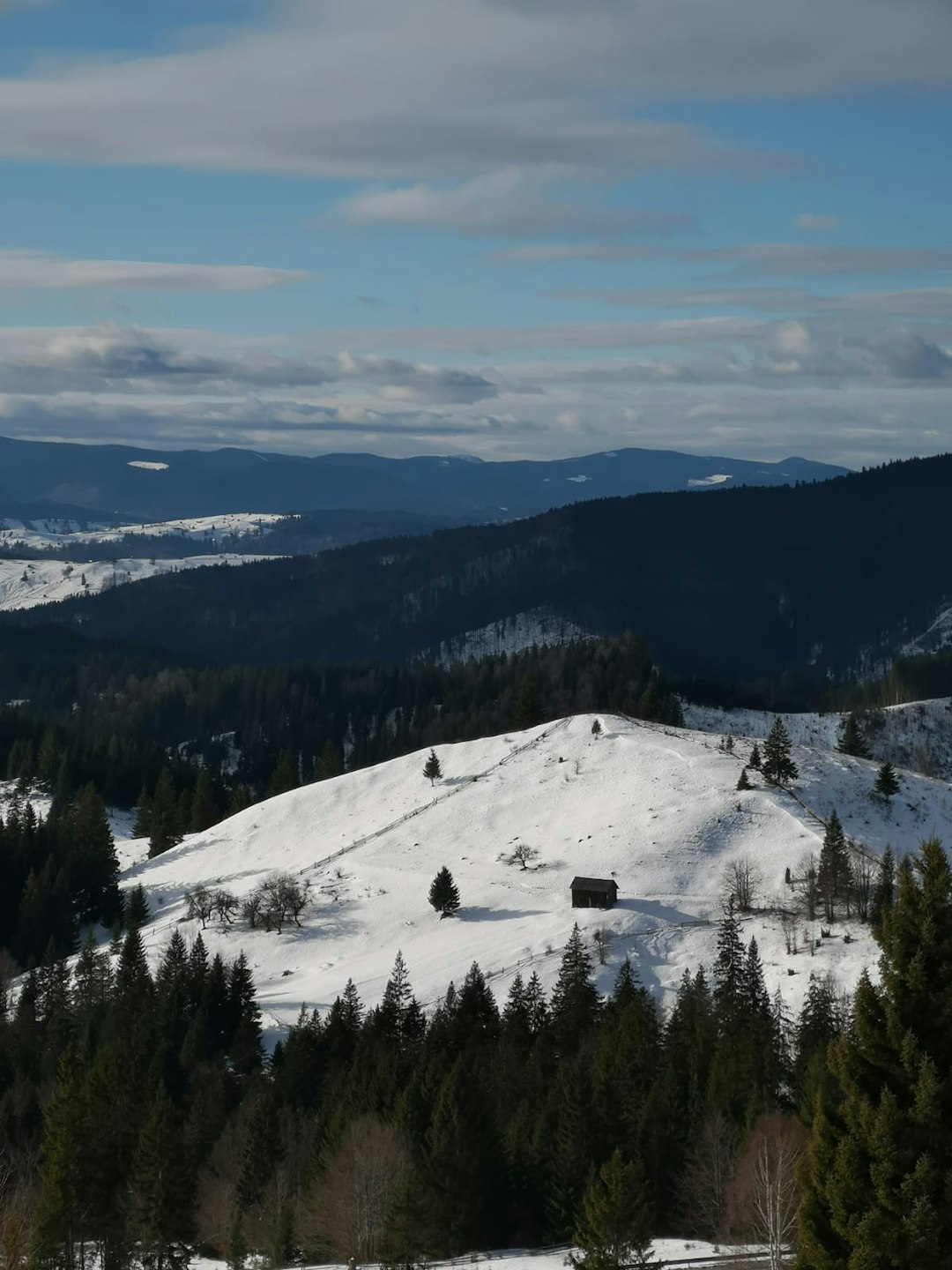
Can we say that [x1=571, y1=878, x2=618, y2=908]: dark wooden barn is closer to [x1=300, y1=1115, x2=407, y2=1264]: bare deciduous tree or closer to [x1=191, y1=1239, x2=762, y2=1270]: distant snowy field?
[x1=191, y1=1239, x2=762, y2=1270]: distant snowy field

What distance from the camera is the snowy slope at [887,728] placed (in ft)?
558

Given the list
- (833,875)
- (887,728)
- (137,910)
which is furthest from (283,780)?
(887,728)

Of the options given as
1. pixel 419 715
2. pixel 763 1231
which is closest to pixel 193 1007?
pixel 763 1231

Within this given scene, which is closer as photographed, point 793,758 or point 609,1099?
point 609,1099

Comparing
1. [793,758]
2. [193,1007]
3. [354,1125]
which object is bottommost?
[193,1007]

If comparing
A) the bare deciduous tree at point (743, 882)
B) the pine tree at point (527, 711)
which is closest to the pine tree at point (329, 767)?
the pine tree at point (527, 711)

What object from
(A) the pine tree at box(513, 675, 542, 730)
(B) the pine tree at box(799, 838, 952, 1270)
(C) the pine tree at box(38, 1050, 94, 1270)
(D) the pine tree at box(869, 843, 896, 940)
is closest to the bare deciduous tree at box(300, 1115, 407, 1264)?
(C) the pine tree at box(38, 1050, 94, 1270)

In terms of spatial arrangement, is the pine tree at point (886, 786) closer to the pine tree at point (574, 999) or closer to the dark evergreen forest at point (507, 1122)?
the dark evergreen forest at point (507, 1122)

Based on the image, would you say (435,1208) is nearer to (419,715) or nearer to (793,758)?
(793,758)

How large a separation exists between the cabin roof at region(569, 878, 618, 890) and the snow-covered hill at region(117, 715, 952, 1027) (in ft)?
5.48

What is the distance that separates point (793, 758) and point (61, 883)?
63.1 meters

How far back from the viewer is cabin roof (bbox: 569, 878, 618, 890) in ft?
281

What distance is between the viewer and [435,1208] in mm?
40156

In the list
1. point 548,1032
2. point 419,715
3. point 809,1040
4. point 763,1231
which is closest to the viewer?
point 763,1231
